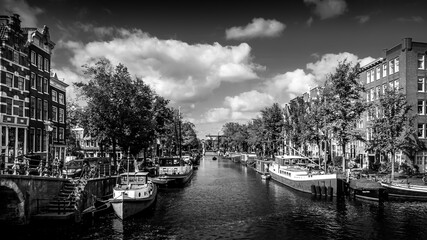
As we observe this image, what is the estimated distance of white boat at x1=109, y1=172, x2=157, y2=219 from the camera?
3114cm

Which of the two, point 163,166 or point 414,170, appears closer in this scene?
point 414,170

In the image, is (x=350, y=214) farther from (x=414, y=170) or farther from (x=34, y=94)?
(x=34, y=94)

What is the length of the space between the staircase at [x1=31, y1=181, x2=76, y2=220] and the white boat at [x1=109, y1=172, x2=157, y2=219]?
347 cm

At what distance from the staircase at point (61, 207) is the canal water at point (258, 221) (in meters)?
1.16

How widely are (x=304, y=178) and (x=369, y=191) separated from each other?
32.4ft

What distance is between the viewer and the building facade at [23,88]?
40.2 metres

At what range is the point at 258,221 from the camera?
104 ft

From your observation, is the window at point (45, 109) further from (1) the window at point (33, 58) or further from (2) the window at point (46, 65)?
(1) the window at point (33, 58)

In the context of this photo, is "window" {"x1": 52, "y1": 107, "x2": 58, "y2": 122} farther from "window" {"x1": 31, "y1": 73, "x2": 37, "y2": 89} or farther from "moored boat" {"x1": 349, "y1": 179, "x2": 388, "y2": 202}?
"moored boat" {"x1": 349, "y1": 179, "x2": 388, "y2": 202}

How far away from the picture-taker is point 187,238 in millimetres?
26406

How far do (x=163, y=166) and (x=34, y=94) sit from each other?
22.3 metres

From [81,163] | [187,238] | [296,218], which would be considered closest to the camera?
[187,238]

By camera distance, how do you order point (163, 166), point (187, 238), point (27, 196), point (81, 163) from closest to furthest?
point (187, 238) < point (27, 196) < point (81, 163) < point (163, 166)

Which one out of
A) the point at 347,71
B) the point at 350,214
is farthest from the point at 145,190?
the point at 347,71
